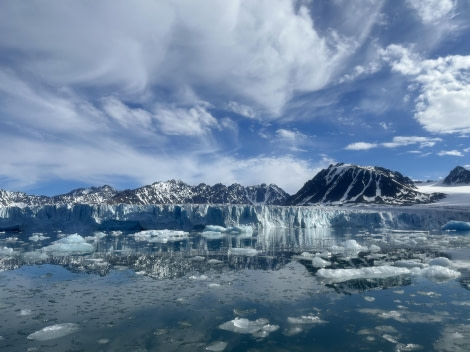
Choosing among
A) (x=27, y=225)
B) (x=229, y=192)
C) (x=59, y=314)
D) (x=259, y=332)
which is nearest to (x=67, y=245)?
(x=59, y=314)

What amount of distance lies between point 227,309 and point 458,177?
450 ft

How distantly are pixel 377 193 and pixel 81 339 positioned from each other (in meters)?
107

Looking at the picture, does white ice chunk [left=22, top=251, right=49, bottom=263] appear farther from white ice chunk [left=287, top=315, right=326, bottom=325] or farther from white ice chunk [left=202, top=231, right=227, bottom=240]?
white ice chunk [left=287, top=315, right=326, bottom=325]

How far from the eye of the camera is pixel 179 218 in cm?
5047

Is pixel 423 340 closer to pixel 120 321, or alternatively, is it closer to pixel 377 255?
pixel 120 321

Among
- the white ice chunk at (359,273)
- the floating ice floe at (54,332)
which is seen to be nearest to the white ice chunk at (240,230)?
the white ice chunk at (359,273)

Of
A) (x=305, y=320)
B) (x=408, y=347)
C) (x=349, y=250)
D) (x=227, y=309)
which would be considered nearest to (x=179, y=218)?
(x=349, y=250)

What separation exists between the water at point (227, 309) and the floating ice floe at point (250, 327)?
0.03 meters

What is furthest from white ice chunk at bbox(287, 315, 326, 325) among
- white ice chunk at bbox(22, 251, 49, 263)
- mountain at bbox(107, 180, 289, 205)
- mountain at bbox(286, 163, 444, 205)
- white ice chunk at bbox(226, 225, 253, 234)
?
mountain at bbox(107, 180, 289, 205)

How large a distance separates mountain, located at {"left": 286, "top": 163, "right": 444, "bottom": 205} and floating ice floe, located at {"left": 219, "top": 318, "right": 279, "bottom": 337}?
91.9 meters

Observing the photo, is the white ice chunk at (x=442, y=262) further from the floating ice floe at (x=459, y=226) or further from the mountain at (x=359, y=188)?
the mountain at (x=359, y=188)

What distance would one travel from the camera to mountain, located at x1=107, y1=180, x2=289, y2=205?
145087 mm

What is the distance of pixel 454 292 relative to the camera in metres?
11.6

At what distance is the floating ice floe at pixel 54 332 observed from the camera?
801 centimetres
